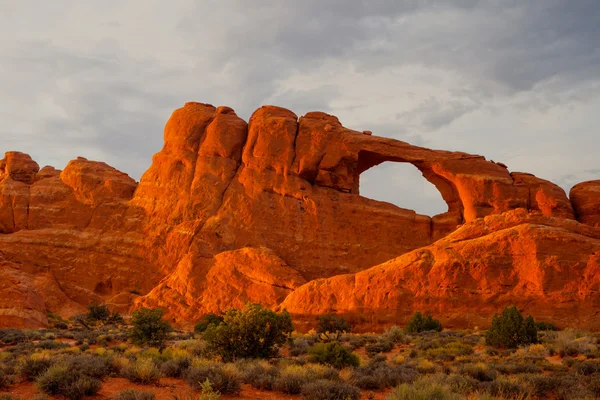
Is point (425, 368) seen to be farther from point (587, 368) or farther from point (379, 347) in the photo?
point (379, 347)

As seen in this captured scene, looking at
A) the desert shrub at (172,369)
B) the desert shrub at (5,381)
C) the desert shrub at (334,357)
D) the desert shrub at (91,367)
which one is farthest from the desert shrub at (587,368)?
the desert shrub at (5,381)

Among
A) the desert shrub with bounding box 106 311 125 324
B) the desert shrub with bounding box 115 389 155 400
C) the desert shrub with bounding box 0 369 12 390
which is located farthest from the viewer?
the desert shrub with bounding box 106 311 125 324

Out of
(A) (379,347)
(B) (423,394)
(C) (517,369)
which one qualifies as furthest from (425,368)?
(B) (423,394)

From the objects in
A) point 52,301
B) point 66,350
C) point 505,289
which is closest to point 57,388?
point 66,350

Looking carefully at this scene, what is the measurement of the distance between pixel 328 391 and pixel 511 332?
39.8 ft

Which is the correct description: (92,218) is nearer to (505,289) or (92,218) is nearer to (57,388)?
(505,289)

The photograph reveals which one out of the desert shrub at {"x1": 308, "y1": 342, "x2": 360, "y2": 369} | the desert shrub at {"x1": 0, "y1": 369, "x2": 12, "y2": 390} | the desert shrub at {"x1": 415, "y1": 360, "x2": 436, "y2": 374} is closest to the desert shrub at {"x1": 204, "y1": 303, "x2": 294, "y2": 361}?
the desert shrub at {"x1": 308, "y1": 342, "x2": 360, "y2": 369}

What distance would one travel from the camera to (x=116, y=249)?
4100 centimetres

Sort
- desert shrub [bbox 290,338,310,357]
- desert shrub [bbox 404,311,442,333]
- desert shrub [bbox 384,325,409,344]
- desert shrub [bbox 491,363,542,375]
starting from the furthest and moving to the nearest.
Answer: desert shrub [bbox 404,311,442,333], desert shrub [bbox 384,325,409,344], desert shrub [bbox 290,338,310,357], desert shrub [bbox 491,363,542,375]

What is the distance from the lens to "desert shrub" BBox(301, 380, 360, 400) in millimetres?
9703

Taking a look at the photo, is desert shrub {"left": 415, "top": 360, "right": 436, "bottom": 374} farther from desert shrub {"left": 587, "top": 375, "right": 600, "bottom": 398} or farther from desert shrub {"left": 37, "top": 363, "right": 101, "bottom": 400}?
desert shrub {"left": 37, "top": 363, "right": 101, "bottom": 400}

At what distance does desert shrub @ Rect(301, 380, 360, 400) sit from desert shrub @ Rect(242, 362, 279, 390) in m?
1.16

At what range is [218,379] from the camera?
10.5 meters

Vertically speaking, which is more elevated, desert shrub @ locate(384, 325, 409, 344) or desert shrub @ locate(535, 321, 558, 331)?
desert shrub @ locate(535, 321, 558, 331)
